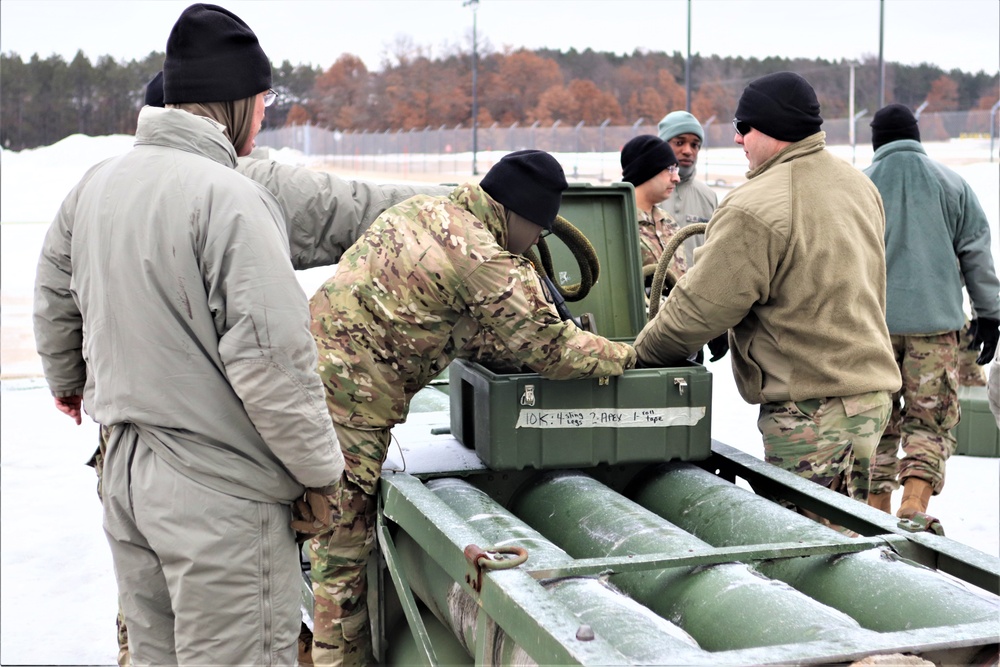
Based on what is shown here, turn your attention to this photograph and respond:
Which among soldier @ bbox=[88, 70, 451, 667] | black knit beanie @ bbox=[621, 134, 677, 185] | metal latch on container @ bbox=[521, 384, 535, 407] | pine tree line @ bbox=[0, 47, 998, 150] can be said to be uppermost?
pine tree line @ bbox=[0, 47, 998, 150]

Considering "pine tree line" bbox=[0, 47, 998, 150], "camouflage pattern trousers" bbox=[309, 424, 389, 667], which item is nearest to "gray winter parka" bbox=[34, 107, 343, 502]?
"camouflage pattern trousers" bbox=[309, 424, 389, 667]

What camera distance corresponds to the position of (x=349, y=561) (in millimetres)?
3523

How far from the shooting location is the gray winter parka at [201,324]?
2.37 m

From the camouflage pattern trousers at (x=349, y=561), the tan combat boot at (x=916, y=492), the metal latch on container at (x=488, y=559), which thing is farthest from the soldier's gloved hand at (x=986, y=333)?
the metal latch on container at (x=488, y=559)

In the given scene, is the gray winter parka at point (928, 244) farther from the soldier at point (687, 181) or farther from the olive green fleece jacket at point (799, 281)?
the olive green fleece jacket at point (799, 281)

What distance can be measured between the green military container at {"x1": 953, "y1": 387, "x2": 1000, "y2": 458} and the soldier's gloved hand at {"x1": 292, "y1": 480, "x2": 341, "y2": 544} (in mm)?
5045

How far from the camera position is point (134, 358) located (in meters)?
2.42

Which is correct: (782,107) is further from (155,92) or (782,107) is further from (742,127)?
(155,92)

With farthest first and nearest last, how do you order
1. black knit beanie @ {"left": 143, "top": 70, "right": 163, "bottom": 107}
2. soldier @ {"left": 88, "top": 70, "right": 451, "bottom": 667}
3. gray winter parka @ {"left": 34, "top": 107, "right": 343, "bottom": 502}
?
soldier @ {"left": 88, "top": 70, "right": 451, "bottom": 667} < black knit beanie @ {"left": 143, "top": 70, "right": 163, "bottom": 107} < gray winter parka @ {"left": 34, "top": 107, "right": 343, "bottom": 502}

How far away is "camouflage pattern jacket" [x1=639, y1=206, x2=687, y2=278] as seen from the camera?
5.18 m

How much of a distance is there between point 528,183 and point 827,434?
1.27 m

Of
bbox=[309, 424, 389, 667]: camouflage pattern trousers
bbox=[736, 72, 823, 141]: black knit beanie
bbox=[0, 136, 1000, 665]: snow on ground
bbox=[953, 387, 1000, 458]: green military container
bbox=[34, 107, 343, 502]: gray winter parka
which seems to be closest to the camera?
bbox=[34, 107, 343, 502]: gray winter parka

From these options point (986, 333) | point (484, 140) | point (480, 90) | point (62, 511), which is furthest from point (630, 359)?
point (480, 90)

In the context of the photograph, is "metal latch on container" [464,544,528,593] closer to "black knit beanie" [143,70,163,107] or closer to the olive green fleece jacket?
the olive green fleece jacket
